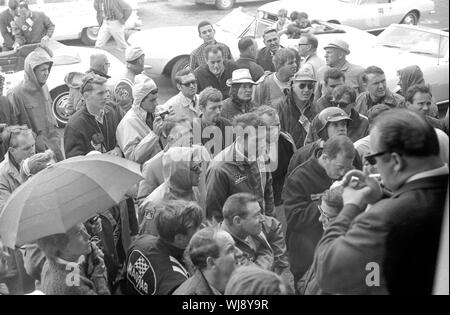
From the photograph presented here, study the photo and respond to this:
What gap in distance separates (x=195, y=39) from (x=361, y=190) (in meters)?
9.38

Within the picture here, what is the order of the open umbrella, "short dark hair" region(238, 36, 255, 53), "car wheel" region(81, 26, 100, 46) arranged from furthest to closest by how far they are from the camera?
"car wheel" region(81, 26, 100, 46)
"short dark hair" region(238, 36, 255, 53)
the open umbrella

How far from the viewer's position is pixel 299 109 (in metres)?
6.84

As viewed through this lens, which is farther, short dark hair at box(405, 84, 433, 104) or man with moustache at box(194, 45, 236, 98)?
man with moustache at box(194, 45, 236, 98)

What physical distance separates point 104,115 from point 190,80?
1.05 meters

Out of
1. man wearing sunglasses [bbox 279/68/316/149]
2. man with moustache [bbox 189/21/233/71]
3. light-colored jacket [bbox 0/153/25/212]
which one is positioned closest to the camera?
light-colored jacket [bbox 0/153/25/212]

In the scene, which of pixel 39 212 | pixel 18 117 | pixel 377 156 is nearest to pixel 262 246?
pixel 39 212

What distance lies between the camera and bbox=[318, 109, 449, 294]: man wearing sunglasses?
2.86 m

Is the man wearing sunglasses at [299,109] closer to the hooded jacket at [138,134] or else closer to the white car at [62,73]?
the hooded jacket at [138,134]

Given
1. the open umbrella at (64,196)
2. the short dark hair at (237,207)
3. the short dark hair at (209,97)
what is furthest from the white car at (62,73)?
the short dark hair at (237,207)

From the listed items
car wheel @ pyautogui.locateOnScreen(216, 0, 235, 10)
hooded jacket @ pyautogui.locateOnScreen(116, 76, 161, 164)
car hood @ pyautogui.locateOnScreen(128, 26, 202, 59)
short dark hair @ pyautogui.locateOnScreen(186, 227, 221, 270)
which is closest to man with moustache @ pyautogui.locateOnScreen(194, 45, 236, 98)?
hooded jacket @ pyautogui.locateOnScreen(116, 76, 161, 164)

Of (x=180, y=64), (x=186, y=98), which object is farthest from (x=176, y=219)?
(x=180, y=64)

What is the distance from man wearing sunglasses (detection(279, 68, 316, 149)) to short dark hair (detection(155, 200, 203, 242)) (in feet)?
8.93

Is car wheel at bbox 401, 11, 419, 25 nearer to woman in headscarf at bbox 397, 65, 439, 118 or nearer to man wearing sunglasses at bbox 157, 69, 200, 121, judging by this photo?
woman in headscarf at bbox 397, 65, 439, 118

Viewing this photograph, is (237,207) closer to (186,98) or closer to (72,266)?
(72,266)
